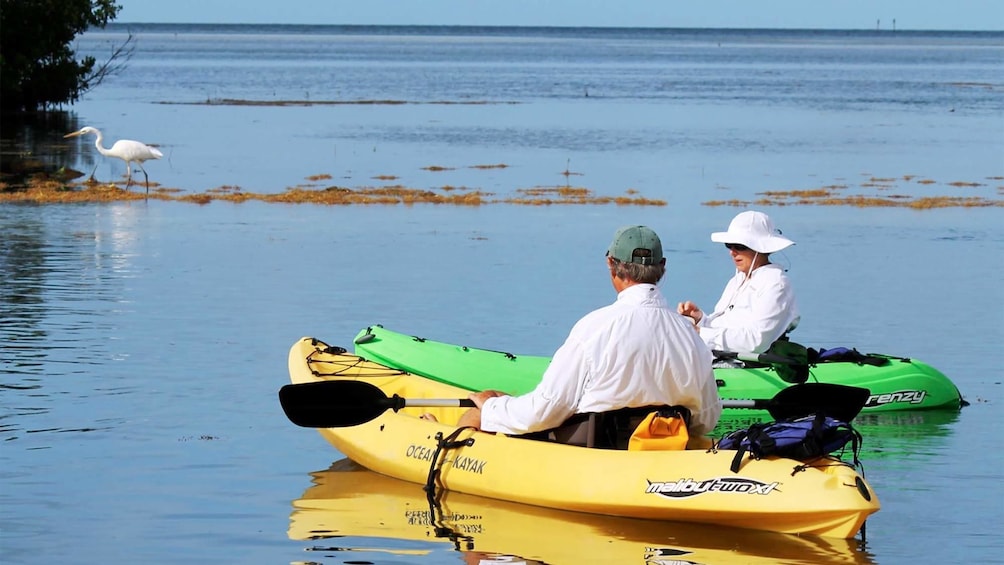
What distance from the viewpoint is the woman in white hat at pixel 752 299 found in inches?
398

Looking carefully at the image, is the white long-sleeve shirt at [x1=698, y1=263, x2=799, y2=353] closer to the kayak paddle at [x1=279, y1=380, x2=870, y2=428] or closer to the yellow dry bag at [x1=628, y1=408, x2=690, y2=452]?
the kayak paddle at [x1=279, y1=380, x2=870, y2=428]

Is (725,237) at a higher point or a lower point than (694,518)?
higher

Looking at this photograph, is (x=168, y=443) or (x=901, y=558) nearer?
(x=901, y=558)

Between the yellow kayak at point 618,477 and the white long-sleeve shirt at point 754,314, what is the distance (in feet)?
7.65

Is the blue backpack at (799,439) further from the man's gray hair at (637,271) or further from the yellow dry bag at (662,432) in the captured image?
the man's gray hair at (637,271)

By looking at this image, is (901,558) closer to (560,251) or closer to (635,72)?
(560,251)

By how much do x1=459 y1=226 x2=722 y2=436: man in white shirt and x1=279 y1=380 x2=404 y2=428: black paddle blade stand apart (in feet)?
4.54

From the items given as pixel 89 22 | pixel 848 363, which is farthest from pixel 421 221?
pixel 89 22

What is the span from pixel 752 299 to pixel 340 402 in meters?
2.92

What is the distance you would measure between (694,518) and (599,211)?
50.6 feet

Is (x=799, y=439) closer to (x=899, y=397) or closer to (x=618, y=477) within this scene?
(x=618, y=477)

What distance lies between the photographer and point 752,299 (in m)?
10.2

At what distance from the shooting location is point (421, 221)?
21781 mm

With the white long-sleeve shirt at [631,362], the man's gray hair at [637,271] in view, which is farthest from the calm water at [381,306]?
the man's gray hair at [637,271]
